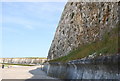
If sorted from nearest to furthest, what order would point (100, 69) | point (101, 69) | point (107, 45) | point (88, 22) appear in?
point (101, 69) → point (100, 69) → point (107, 45) → point (88, 22)

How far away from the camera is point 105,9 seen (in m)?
18.4

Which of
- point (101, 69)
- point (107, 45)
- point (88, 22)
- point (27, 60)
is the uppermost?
point (27, 60)

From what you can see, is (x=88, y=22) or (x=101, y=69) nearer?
(x=101, y=69)

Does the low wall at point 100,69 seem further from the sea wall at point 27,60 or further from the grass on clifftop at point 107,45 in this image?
the sea wall at point 27,60

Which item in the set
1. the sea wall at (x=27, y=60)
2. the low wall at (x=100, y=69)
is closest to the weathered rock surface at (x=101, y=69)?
the low wall at (x=100, y=69)

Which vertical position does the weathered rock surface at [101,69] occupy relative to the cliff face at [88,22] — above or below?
below

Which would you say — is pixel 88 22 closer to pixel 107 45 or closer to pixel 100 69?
pixel 107 45

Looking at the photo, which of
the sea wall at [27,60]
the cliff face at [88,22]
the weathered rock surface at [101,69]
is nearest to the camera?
the weathered rock surface at [101,69]

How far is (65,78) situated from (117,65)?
10981 millimetres

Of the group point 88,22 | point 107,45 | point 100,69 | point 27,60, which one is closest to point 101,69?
point 100,69

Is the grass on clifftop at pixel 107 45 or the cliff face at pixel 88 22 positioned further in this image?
the cliff face at pixel 88 22

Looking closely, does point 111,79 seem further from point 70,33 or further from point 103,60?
point 70,33

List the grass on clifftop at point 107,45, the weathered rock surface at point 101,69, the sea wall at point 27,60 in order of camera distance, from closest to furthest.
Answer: the weathered rock surface at point 101,69 < the grass on clifftop at point 107,45 < the sea wall at point 27,60

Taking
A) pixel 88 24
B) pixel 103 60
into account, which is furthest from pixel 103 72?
pixel 88 24
